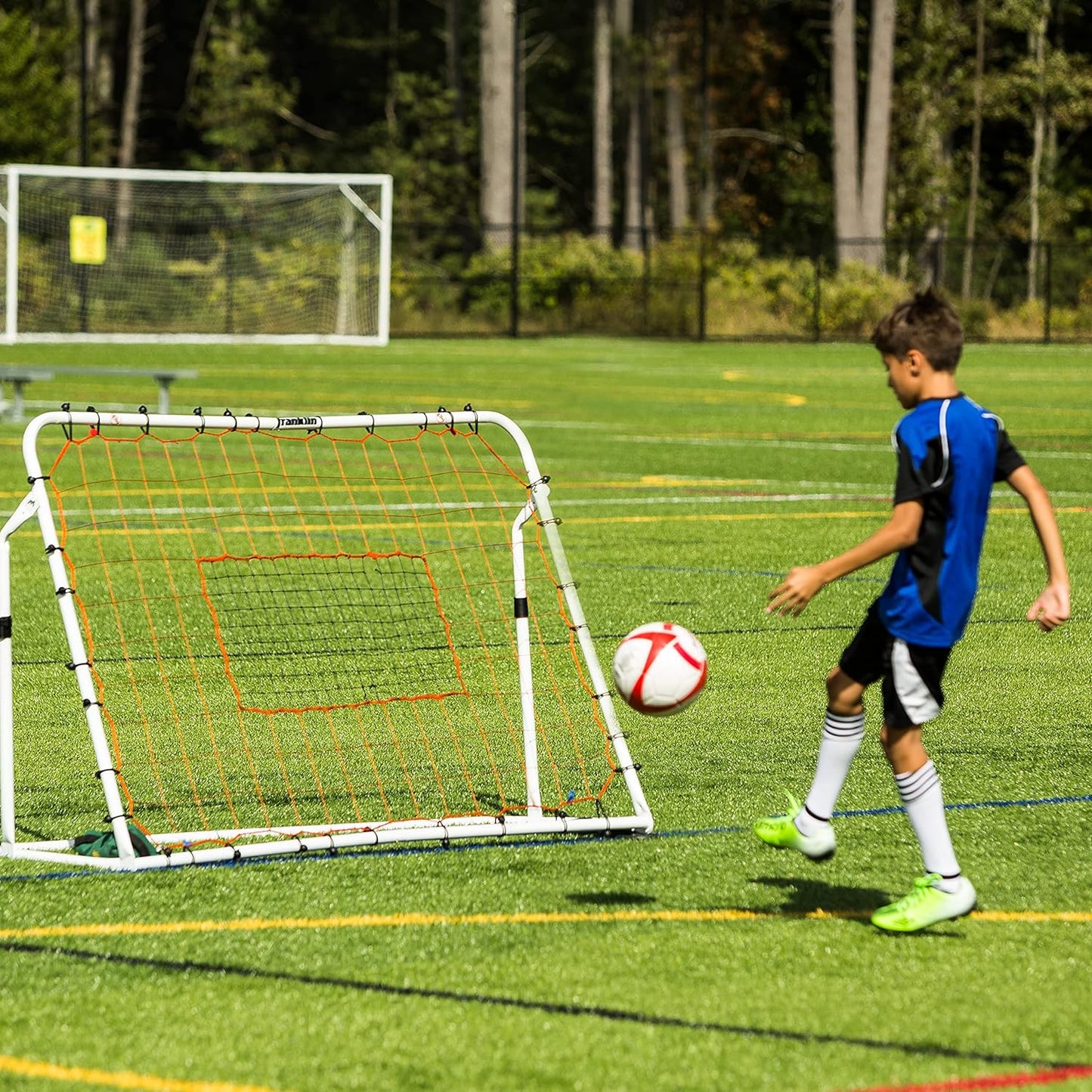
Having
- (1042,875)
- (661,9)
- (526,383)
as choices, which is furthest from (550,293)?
(1042,875)

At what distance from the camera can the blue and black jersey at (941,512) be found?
507 cm

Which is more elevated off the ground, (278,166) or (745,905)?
(278,166)

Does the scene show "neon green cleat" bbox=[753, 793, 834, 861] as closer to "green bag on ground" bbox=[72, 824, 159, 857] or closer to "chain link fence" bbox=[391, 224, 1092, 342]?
"green bag on ground" bbox=[72, 824, 159, 857]

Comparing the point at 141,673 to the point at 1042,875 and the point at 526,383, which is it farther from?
the point at 526,383

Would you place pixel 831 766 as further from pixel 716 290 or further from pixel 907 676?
pixel 716 290

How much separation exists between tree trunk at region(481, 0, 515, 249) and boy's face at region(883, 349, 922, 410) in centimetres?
4411

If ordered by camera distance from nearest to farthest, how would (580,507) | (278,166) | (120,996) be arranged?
Result: (120,996), (580,507), (278,166)

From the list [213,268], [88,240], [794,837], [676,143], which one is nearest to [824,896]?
[794,837]

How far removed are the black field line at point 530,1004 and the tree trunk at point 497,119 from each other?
4465cm

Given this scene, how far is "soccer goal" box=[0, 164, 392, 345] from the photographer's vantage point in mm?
38500

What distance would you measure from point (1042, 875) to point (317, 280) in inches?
1454

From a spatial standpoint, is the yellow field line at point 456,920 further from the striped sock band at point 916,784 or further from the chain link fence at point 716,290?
the chain link fence at point 716,290

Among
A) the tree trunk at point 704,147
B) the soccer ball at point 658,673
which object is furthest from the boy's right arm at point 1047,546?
the tree trunk at point 704,147

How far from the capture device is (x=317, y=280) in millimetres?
41375
